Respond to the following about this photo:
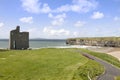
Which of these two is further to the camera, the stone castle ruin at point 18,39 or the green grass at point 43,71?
the stone castle ruin at point 18,39

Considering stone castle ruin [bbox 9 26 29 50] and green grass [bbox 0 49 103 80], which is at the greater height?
stone castle ruin [bbox 9 26 29 50]

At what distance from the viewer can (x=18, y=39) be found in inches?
3300

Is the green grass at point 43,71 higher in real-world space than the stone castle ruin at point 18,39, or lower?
lower

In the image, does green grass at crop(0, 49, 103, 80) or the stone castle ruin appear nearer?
green grass at crop(0, 49, 103, 80)

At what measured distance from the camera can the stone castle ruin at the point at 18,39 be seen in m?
83.9

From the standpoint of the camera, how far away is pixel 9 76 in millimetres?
34000

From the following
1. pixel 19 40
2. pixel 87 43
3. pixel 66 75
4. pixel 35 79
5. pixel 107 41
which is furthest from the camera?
pixel 87 43

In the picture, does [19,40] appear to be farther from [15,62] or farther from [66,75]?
[66,75]

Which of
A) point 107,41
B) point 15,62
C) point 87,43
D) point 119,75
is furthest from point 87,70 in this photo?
point 87,43

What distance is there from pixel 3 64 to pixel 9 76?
792cm

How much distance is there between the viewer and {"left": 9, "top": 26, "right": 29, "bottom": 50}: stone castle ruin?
83.9 metres

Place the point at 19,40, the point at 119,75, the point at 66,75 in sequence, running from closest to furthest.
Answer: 1. the point at 66,75
2. the point at 119,75
3. the point at 19,40

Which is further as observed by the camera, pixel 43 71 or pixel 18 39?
pixel 18 39

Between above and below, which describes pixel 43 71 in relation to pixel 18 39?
below
